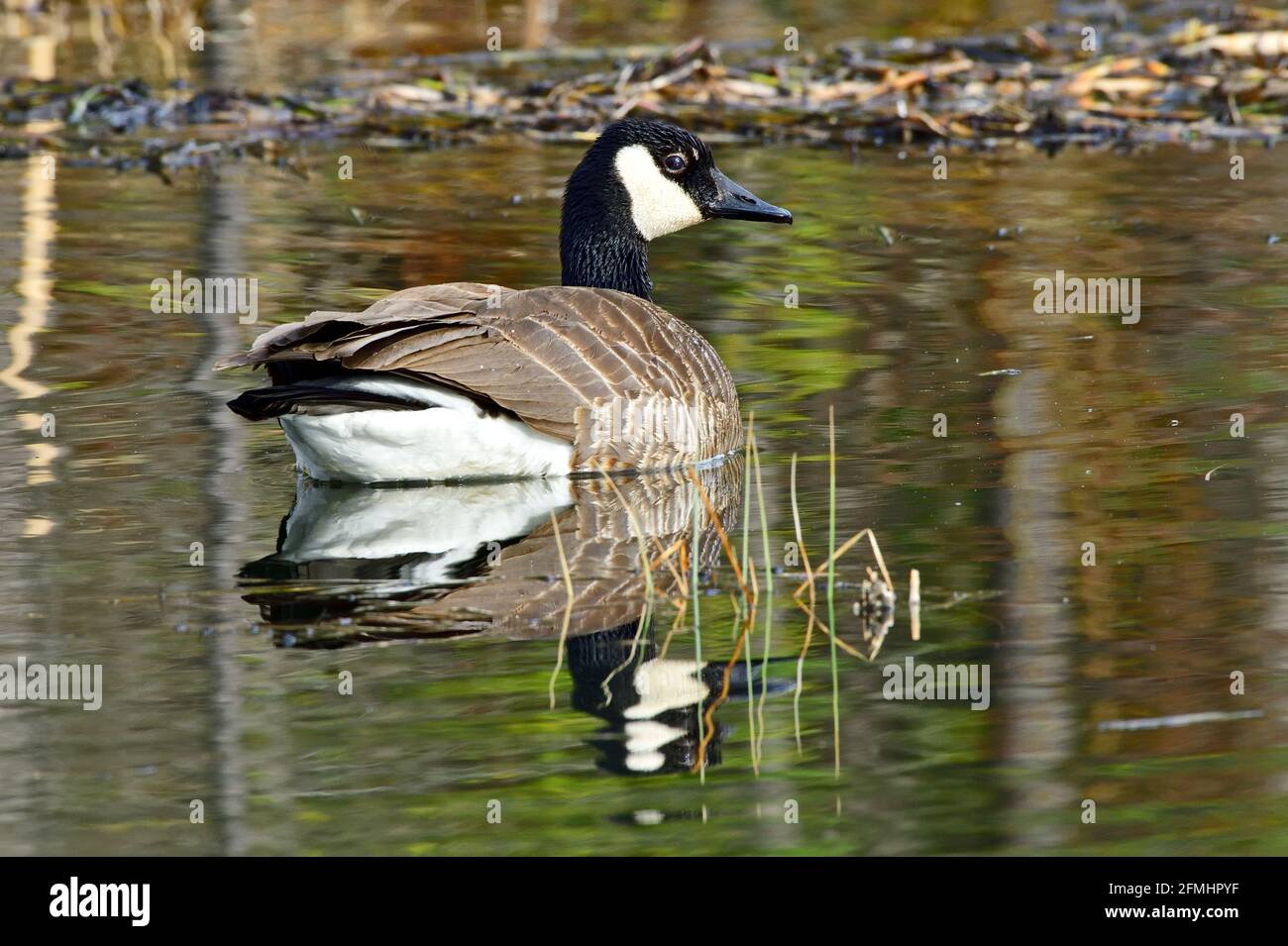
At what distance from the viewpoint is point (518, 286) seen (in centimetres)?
1318

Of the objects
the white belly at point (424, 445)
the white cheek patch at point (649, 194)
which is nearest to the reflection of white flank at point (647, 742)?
the white belly at point (424, 445)

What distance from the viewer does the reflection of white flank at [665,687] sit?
6.36m

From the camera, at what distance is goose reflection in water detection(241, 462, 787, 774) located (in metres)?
6.42

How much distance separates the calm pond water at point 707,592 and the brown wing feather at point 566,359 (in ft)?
0.82

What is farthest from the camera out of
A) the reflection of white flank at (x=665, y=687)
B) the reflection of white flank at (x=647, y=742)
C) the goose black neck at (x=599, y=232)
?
the goose black neck at (x=599, y=232)

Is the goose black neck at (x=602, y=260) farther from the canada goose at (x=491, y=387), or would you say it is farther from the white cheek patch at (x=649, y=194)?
the canada goose at (x=491, y=387)

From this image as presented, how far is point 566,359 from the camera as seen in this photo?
9188mm

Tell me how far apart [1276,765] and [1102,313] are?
7.00m

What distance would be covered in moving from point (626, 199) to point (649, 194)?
5.8 inches

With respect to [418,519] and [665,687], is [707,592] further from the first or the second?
[418,519]

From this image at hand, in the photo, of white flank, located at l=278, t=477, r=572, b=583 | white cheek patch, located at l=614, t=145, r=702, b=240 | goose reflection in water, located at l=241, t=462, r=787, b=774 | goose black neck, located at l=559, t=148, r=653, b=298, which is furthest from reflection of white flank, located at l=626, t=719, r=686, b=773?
white cheek patch, located at l=614, t=145, r=702, b=240

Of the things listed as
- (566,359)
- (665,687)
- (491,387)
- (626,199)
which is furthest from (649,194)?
(665,687)
